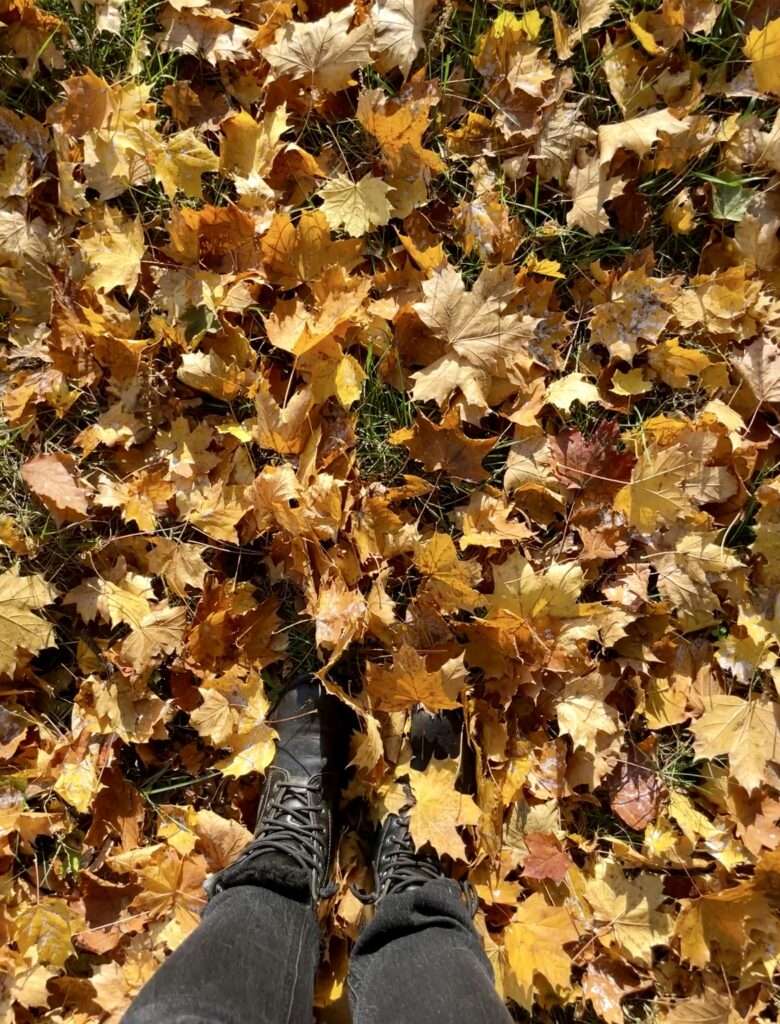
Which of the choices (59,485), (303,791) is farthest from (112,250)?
(303,791)

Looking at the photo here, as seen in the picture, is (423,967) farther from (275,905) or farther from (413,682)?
(413,682)

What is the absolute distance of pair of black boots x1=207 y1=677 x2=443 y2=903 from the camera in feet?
5.95

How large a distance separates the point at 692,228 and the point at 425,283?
33.9 inches

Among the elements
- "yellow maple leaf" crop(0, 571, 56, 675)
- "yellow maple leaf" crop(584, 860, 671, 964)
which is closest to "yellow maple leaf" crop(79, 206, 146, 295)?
"yellow maple leaf" crop(0, 571, 56, 675)

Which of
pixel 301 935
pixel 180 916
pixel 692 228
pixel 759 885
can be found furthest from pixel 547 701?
pixel 692 228

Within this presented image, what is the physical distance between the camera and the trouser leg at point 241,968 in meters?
1.33

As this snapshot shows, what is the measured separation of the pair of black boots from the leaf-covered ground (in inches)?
2.5

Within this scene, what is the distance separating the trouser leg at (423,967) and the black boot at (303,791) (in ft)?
0.77

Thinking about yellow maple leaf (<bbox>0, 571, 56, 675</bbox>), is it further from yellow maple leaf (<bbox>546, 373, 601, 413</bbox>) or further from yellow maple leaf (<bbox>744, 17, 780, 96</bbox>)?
yellow maple leaf (<bbox>744, 17, 780, 96</bbox>)

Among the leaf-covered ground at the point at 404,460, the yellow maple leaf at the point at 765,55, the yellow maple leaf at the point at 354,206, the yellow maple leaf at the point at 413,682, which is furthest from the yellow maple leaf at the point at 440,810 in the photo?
the yellow maple leaf at the point at 765,55

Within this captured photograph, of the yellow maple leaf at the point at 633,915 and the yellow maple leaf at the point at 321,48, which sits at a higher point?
the yellow maple leaf at the point at 321,48

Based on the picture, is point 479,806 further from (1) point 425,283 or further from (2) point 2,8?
(2) point 2,8

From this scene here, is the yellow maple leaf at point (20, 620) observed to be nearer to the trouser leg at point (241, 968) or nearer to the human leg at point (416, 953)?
the trouser leg at point (241, 968)

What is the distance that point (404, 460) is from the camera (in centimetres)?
211
